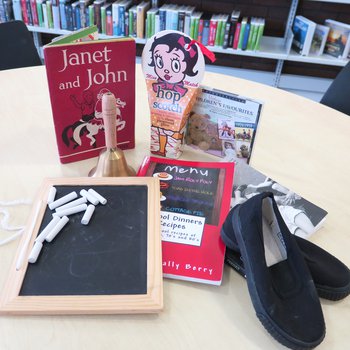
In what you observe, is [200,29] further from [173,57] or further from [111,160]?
[111,160]

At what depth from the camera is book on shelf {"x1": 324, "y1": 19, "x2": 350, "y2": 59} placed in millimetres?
2189

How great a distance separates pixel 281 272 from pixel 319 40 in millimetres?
2105

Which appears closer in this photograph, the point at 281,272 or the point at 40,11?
the point at 281,272

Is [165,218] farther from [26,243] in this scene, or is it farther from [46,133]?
[46,133]

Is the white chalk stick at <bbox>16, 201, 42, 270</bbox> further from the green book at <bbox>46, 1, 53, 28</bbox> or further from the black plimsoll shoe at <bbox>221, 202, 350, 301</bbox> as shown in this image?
the green book at <bbox>46, 1, 53, 28</bbox>

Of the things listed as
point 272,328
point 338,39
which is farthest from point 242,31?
point 272,328

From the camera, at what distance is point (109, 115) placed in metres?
0.69

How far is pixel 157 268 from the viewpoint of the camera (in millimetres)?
582

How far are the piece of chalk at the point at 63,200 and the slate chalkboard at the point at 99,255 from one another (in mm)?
13

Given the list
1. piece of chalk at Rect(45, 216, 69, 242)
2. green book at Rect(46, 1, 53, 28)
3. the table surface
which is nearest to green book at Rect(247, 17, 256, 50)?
the table surface

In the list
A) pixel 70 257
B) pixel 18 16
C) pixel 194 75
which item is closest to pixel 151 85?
pixel 194 75

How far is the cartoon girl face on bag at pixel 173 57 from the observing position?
29.7 inches

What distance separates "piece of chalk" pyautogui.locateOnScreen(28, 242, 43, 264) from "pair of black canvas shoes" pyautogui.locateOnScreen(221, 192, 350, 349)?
0.31m

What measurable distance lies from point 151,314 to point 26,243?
25 cm
